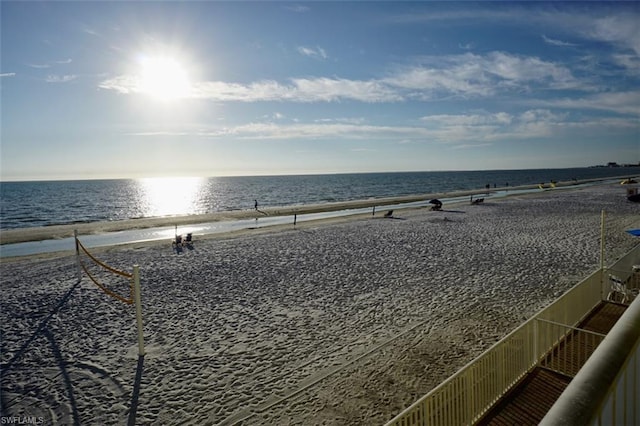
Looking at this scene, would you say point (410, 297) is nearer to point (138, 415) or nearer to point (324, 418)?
point (324, 418)

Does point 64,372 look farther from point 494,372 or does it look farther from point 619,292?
point 619,292

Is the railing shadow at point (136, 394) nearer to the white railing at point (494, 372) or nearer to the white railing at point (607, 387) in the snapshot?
the white railing at point (494, 372)

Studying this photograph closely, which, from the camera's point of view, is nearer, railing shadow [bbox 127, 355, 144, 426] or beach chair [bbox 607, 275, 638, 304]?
railing shadow [bbox 127, 355, 144, 426]

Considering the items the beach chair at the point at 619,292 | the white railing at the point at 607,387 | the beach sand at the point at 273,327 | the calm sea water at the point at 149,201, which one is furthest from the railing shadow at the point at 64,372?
the calm sea water at the point at 149,201

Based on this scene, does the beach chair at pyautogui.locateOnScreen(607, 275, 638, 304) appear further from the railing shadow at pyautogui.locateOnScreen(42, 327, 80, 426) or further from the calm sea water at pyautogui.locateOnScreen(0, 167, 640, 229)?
→ the calm sea water at pyautogui.locateOnScreen(0, 167, 640, 229)

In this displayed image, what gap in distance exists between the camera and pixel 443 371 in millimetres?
7773

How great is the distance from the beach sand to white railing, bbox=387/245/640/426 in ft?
4.77

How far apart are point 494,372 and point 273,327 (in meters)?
5.98

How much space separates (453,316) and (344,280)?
188 inches

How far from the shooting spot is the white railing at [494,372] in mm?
5008

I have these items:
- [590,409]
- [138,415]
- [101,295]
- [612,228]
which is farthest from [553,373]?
[612,228]

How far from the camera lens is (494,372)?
596 cm

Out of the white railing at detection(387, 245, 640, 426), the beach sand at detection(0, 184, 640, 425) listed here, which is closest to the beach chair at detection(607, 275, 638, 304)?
the beach sand at detection(0, 184, 640, 425)

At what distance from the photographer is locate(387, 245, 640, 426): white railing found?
5.01 m
